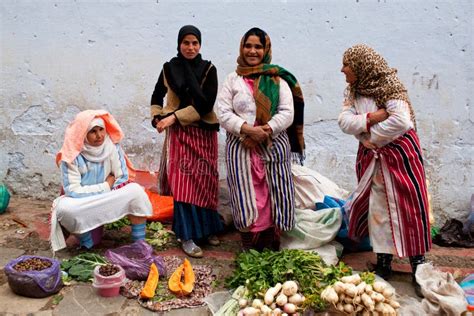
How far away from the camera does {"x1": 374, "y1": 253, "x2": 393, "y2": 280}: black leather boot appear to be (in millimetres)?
4125

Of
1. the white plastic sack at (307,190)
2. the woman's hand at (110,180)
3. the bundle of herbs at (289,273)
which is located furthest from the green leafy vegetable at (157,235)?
the white plastic sack at (307,190)

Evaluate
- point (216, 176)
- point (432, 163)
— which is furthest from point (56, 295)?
point (432, 163)

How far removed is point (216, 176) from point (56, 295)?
1.61m

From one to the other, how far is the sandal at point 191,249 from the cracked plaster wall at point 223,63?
1239mm

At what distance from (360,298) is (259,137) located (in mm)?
1425

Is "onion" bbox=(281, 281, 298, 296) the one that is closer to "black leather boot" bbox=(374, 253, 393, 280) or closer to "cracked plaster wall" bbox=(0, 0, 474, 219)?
"black leather boot" bbox=(374, 253, 393, 280)

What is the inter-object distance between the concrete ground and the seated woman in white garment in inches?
14.7

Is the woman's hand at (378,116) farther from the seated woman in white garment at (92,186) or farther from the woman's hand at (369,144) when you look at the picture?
the seated woman in white garment at (92,186)

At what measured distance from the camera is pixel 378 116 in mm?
3785

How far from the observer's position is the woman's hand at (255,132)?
402 cm

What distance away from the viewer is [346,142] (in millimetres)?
5297

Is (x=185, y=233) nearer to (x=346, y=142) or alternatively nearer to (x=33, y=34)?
(x=346, y=142)

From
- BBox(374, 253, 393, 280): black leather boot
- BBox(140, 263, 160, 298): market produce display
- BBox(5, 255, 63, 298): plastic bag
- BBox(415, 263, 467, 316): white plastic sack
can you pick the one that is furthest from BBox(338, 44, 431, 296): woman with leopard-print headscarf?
BBox(5, 255, 63, 298): plastic bag

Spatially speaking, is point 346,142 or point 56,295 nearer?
point 56,295
